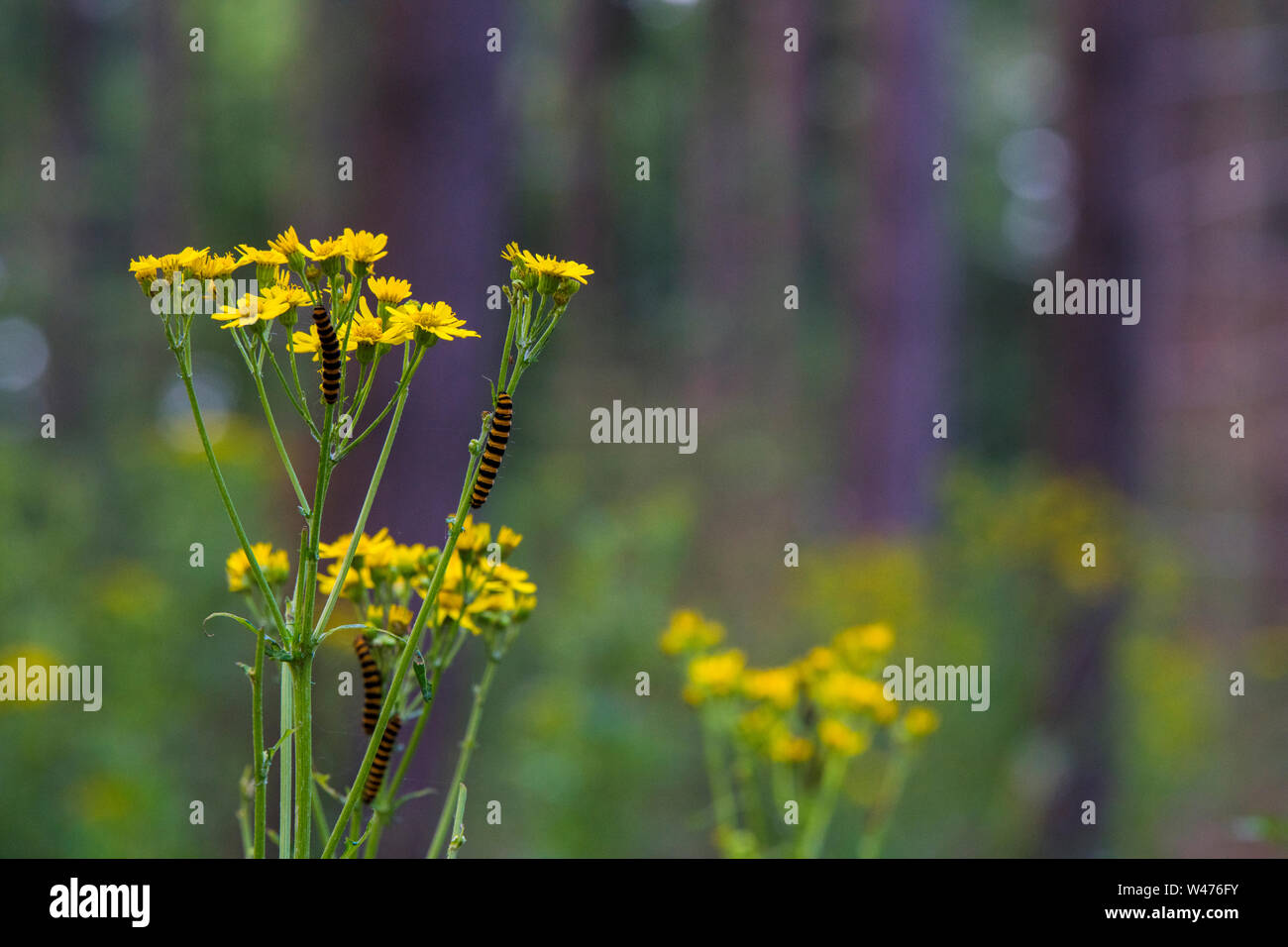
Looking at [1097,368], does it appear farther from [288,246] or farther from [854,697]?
[288,246]

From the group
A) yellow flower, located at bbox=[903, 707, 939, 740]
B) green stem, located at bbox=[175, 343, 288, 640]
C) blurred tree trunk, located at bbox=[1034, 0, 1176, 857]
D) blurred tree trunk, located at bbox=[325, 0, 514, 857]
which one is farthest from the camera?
blurred tree trunk, located at bbox=[1034, 0, 1176, 857]

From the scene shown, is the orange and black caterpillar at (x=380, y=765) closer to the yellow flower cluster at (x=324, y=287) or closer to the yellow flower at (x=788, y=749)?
the yellow flower cluster at (x=324, y=287)

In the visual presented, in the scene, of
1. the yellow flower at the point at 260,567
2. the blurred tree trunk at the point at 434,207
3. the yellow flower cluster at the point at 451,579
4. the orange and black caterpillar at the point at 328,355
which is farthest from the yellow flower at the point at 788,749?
the blurred tree trunk at the point at 434,207

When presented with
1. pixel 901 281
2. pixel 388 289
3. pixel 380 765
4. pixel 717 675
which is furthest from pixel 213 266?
pixel 901 281

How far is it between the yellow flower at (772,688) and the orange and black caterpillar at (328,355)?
806 millimetres

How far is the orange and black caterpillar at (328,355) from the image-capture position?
99cm

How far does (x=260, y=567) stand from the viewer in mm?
1125

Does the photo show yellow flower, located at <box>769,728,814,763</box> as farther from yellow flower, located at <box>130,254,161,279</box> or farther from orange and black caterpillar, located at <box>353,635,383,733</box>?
yellow flower, located at <box>130,254,161,279</box>

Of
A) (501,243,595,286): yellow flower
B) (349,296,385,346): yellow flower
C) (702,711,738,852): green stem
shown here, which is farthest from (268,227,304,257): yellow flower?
(702,711,738,852): green stem

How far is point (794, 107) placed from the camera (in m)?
13.6

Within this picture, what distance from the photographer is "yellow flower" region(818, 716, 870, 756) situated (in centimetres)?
154

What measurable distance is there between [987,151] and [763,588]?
737 inches

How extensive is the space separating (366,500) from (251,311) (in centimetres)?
21

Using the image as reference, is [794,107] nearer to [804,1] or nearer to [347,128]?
[804,1]
